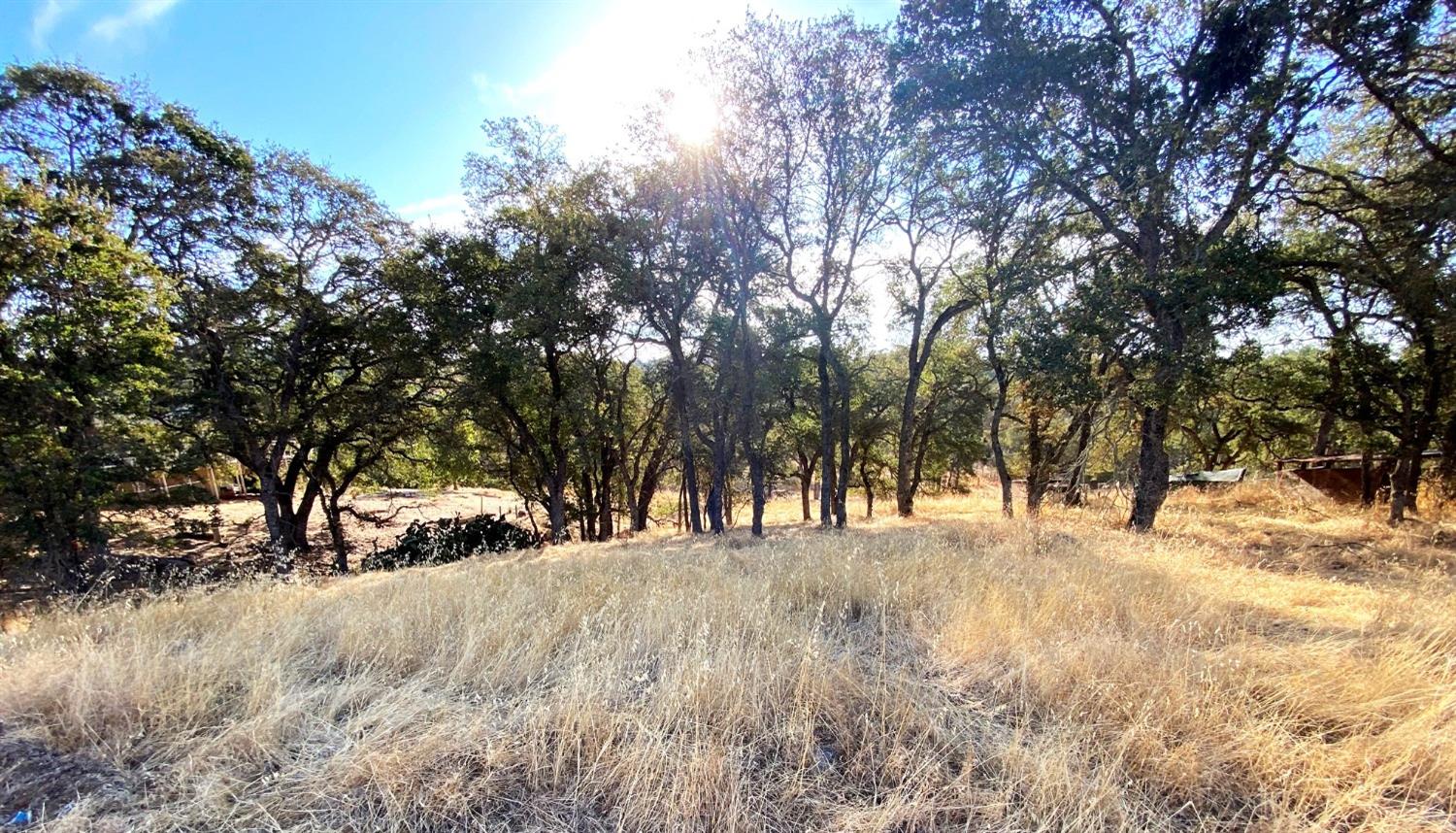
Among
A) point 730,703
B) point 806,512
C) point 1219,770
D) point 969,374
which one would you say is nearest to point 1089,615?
point 1219,770

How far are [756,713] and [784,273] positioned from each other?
11334 mm

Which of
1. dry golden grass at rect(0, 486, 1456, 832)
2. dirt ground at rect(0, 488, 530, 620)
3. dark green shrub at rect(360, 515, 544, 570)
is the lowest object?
dark green shrub at rect(360, 515, 544, 570)

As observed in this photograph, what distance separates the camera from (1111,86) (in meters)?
8.28

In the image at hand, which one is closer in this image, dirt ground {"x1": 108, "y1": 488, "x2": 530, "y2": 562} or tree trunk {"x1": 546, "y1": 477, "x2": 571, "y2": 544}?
dirt ground {"x1": 108, "y1": 488, "x2": 530, "y2": 562}

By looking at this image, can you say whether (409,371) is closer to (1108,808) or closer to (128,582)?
(128,582)

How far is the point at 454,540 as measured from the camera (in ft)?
50.4

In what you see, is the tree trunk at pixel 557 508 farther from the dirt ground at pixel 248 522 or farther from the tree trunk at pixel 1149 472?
the tree trunk at pixel 1149 472

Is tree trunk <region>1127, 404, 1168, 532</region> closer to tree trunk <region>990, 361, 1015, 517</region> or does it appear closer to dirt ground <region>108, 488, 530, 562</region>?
tree trunk <region>990, 361, 1015, 517</region>

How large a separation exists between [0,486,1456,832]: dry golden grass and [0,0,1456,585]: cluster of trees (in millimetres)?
6147

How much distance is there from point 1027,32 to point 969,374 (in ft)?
33.3

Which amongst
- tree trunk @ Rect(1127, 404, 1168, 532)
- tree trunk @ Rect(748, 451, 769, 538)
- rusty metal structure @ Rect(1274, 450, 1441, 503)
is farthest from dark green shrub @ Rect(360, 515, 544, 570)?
rusty metal structure @ Rect(1274, 450, 1441, 503)

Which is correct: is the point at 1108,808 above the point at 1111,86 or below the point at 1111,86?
below

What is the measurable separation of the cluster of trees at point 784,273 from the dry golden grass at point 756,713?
6.15m

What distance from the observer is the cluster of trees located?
7.29 m
